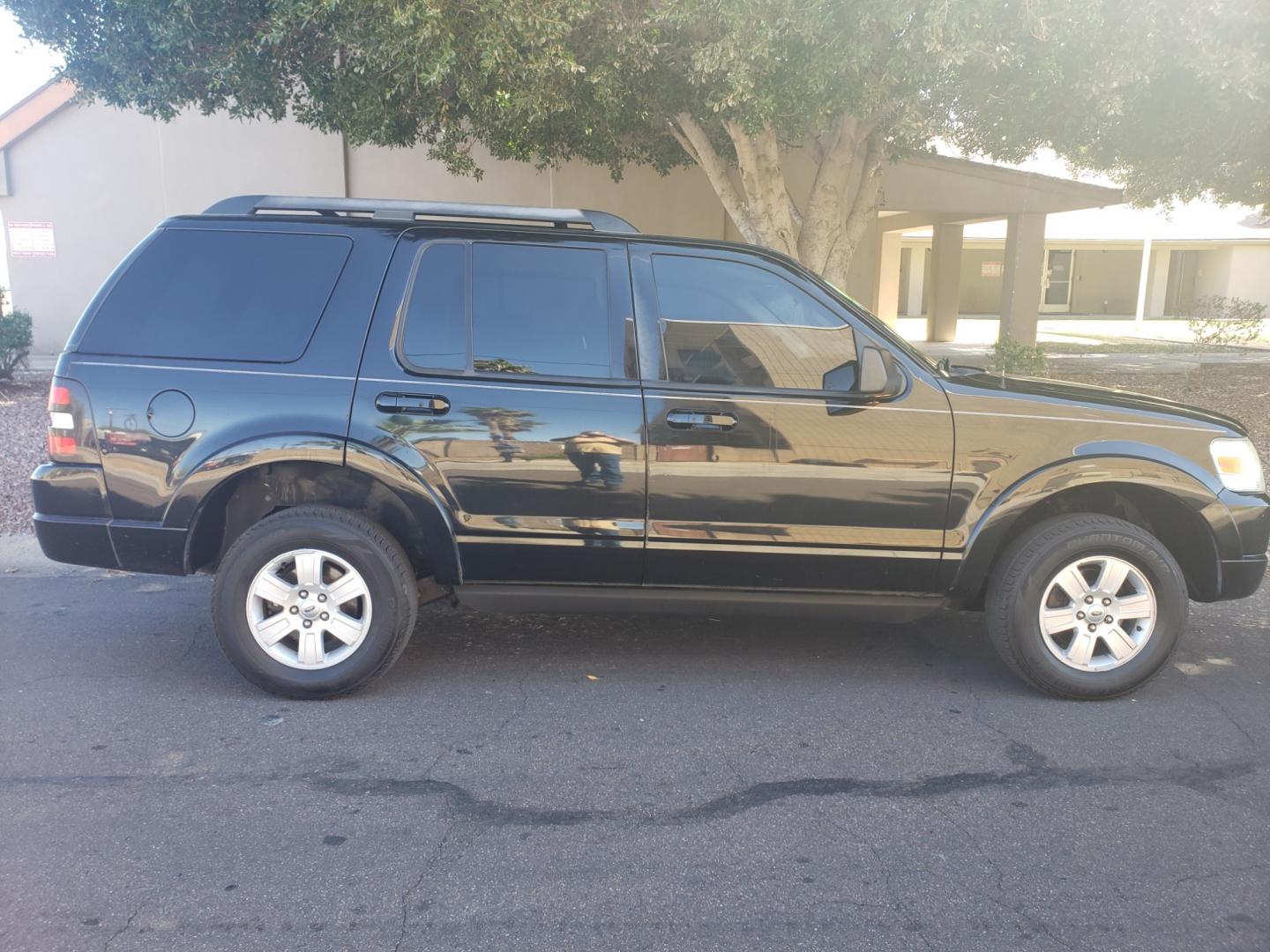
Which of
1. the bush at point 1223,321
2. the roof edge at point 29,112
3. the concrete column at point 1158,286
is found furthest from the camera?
the concrete column at point 1158,286

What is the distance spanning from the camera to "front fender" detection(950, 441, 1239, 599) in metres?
4.26

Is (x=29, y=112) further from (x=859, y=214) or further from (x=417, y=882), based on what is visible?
(x=417, y=882)

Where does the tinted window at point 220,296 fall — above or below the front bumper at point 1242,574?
above

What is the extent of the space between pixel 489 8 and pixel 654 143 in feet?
19.3

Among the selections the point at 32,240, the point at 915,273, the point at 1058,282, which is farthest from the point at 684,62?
the point at 1058,282

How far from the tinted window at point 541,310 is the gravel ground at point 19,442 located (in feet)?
15.9

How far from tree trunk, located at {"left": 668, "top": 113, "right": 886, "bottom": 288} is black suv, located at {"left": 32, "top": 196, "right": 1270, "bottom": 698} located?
18.4ft

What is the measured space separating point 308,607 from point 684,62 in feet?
19.8

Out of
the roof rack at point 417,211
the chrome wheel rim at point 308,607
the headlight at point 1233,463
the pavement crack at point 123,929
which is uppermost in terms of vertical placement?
the roof rack at point 417,211

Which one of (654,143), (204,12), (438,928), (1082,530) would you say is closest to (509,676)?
(438,928)

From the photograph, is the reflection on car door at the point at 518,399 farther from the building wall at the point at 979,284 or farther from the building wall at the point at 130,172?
the building wall at the point at 979,284

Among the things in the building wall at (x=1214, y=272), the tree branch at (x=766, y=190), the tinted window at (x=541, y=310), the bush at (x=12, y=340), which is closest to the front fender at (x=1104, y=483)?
the tinted window at (x=541, y=310)

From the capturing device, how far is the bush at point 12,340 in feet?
40.3

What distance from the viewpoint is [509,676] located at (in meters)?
4.66
